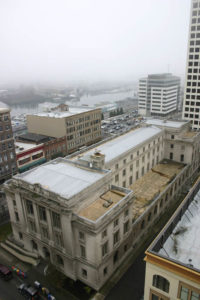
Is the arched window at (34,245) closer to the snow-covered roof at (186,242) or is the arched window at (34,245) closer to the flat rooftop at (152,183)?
the flat rooftop at (152,183)

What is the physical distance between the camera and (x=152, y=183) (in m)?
71.8

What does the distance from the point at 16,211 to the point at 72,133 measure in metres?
61.9

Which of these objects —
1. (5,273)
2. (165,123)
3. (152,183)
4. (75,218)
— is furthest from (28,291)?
(165,123)

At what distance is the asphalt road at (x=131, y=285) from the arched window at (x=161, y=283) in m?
18.6

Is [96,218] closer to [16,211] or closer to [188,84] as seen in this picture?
[16,211]

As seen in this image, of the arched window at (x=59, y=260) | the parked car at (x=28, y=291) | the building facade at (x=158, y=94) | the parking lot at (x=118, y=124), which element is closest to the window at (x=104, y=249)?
the arched window at (x=59, y=260)

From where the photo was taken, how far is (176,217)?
3431cm

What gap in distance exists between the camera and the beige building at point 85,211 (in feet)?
142

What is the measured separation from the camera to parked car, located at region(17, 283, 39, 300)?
4384 cm

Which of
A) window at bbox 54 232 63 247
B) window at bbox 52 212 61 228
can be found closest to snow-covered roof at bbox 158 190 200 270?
window at bbox 52 212 61 228

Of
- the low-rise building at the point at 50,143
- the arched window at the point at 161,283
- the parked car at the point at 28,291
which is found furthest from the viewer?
the low-rise building at the point at 50,143

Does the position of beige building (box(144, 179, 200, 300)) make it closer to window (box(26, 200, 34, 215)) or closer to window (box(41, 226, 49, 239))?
window (box(41, 226, 49, 239))

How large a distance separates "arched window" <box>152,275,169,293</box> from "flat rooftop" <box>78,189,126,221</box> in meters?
16.5

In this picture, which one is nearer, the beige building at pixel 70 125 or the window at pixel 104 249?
the window at pixel 104 249
